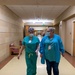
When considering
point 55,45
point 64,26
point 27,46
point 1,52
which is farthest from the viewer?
point 64,26

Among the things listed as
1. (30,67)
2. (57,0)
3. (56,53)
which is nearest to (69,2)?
(57,0)

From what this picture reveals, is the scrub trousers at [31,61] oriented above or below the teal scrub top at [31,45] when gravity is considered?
below

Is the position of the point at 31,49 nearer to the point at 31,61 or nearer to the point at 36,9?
the point at 31,61

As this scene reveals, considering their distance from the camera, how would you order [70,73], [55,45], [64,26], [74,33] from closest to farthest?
[55,45], [70,73], [74,33], [64,26]

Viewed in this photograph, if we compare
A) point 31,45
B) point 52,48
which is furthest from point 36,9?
point 52,48

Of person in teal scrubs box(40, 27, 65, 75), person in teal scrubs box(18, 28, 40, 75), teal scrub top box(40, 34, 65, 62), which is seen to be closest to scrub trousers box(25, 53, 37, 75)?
person in teal scrubs box(18, 28, 40, 75)

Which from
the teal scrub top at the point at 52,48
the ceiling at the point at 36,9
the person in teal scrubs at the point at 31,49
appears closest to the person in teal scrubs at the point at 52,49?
the teal scrub top at the point at 52,48

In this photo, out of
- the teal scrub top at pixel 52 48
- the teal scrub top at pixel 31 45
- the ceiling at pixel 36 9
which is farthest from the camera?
the ceiling at pixel 36 9

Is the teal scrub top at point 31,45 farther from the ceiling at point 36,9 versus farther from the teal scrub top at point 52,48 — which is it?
the ceiling at point 36,9

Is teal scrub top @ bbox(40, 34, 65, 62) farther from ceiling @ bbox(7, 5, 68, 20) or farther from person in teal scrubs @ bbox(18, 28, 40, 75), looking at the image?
ceiling @ bbox(7, 5, 68, 20)

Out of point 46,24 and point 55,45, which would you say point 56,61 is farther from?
point 46,24

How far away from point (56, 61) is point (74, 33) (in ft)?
17.0

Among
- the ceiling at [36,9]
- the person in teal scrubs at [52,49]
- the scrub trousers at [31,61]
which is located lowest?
the scrub trousers at [31,61]

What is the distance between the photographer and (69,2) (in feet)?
16.2
